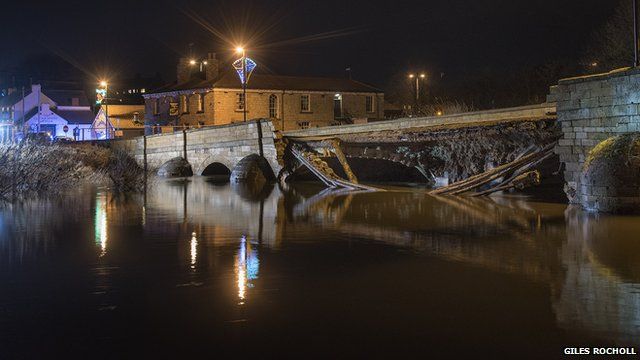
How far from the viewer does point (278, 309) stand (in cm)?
982

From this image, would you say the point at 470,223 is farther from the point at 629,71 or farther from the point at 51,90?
the point at 51,90

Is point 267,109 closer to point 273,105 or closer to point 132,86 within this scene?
point 273,105

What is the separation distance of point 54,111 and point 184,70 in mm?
→ 38418

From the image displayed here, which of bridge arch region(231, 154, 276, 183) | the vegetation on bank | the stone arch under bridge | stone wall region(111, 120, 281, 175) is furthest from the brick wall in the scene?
the vegetation on bank

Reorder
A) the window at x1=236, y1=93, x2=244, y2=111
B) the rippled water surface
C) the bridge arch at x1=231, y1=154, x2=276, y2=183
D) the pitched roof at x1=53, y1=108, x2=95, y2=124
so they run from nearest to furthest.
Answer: the rippled water surface, the bridge arch at x1=231, y1=154, x2=276, y2=183, the window at x1=236, y1=93, x2=244, y2=111, the pitched roof at x1=53, y1=108, x2=95, y2=124

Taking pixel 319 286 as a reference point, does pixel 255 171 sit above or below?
above

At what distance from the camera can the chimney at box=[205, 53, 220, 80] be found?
74125mm

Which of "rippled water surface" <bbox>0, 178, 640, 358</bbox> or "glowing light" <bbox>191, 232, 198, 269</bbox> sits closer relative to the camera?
"rippled water surface" <bbox>0, 178, 640, 358</bbox>

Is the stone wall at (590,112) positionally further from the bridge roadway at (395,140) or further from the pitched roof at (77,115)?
the pitched roof at (77,115)

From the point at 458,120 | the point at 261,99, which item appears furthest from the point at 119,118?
the point at 458,120

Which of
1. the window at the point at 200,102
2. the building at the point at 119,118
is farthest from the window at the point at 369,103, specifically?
the building at the point at 119,118

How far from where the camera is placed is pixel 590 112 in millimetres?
22047

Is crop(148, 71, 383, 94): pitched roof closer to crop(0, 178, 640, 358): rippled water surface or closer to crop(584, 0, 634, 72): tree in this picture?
crop(584, 0, 634, 72): tree

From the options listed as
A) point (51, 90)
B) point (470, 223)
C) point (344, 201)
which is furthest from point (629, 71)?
point (51, 90)
